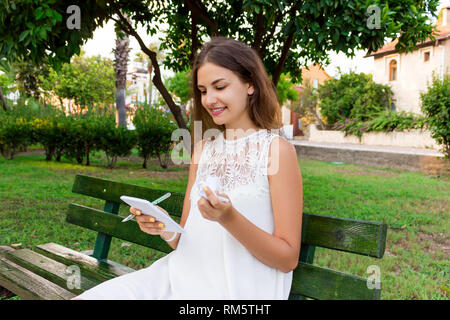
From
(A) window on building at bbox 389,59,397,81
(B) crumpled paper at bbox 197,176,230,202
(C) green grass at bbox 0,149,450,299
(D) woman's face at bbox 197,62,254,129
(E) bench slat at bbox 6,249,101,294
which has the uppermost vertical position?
(A) window on building at bbox 389,59,397,81

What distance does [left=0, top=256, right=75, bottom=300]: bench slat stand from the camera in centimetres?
194

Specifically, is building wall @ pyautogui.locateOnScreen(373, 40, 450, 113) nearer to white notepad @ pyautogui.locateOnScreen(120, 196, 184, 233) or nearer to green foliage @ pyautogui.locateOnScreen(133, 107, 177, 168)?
green foliage @ pyautogui.locateOnScreen(133, 107, 177, 168)

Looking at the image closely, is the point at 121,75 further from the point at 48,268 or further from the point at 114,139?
the point at 48,268

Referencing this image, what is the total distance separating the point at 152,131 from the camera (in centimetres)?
1002

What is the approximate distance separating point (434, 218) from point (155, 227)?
490 centimetres

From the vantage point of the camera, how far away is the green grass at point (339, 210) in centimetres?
365

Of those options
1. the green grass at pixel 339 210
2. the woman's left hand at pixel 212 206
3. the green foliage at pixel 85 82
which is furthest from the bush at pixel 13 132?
the green foliage at pixel 85 82

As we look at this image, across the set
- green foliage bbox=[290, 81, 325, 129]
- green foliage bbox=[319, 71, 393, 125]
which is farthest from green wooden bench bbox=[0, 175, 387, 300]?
green foliage bbox=[290, 81, 325, 129]

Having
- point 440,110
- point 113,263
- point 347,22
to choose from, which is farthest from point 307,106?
point 113,263

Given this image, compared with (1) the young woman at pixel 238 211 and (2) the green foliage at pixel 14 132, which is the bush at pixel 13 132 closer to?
(2) the green foliage at pixel 14 132

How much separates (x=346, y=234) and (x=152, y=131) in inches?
345

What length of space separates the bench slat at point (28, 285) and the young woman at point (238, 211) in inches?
16.7

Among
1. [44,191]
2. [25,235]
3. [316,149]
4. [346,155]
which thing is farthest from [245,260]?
[316,149]

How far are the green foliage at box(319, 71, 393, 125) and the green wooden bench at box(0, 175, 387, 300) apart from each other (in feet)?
65.2
